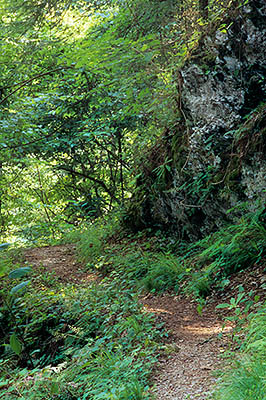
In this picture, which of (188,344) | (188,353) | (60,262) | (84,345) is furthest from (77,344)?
(60,262)

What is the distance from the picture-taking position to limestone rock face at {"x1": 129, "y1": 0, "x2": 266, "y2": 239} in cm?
561

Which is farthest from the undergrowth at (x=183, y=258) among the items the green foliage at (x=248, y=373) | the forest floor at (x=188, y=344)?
the green foliage at (x=248, y=373)

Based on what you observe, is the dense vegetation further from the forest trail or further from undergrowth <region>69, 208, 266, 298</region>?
the forest trail

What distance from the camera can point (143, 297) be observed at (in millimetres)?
5570

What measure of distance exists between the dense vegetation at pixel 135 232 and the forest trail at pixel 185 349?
0.50 ft

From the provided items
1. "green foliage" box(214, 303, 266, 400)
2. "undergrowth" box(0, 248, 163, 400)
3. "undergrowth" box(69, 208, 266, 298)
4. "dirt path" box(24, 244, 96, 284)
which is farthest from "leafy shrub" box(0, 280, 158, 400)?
"dirt path" box(24, 244, 96, 284)

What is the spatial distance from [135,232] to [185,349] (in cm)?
503

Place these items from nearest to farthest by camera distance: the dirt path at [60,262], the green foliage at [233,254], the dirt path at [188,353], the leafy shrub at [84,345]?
the dirt path at [188,353]
the leafy shrub at [84,345]
the green foliage at [233,254]
the dirt path at [60,262]

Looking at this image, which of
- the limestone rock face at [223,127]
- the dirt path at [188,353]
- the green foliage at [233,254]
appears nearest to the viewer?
the dirt path at [188,353]

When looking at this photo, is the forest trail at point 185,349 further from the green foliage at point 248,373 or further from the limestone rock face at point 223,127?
the limestone rock face at point 223,127

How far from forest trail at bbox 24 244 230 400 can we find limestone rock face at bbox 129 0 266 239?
1918 millimetres

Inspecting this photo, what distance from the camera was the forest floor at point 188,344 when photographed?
2793 millimetres

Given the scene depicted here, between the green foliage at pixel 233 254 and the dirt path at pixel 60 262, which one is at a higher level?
the dirt path at pixel 60 262

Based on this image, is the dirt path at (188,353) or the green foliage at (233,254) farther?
the green foliage at (233,254)
